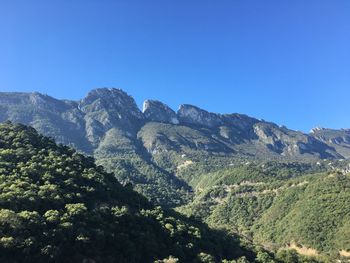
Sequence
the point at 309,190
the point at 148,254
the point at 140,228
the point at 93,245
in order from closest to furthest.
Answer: the point at 93,245 → the point at 148,254 → the point at 140,228 → the point at 309,190

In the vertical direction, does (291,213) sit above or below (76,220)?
above

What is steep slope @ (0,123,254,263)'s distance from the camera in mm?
59844

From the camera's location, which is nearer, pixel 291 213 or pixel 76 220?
pixel 76 220

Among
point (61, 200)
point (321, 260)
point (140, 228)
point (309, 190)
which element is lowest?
point (321, 260)

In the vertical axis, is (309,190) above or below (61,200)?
above

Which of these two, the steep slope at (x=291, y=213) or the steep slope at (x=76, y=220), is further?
the steep slope at (x=291, y=213)

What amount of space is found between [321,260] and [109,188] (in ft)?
173

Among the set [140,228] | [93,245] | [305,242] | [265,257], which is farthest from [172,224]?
[305,242]

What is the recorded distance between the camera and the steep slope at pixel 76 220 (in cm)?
5984

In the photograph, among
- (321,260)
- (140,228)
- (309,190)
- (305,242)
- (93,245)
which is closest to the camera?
(93,245)

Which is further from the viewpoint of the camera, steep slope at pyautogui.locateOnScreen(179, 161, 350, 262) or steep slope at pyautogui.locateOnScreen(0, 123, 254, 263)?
steep slope at pyautogui.locateOnScreen(179, 161, 350, 262)

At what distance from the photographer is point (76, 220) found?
6756 centimetres

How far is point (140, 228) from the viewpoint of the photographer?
7619 centimetres

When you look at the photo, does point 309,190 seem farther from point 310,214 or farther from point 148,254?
point 148,254
